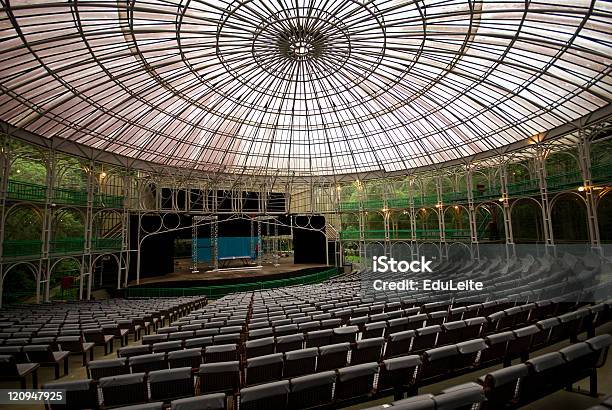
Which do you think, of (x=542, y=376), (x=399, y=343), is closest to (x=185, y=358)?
(x=399, y=343)

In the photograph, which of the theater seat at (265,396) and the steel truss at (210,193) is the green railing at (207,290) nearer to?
the steel truss at (210,193)

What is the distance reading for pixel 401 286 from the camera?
1978 centimetres

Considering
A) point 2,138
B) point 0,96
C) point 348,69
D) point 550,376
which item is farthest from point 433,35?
point 2,138

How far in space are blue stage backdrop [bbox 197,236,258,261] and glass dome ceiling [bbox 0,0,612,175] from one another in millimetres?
11494

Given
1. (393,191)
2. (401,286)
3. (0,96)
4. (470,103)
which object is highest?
(470,103)

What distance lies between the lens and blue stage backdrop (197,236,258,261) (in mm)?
40062

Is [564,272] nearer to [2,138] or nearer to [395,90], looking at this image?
[395,90]

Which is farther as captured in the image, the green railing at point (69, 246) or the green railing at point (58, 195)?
the green railing at point (69, 246)

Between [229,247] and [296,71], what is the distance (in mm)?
25004

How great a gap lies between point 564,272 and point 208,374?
19297mm

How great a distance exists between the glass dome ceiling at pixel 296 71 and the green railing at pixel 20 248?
8.30m

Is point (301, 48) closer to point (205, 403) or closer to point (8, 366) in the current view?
point (8, 366)

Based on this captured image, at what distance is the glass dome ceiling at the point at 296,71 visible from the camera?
16.0m

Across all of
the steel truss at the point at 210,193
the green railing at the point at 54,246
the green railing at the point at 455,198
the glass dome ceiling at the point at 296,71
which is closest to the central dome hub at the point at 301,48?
the glass dome ceiling at the point at 296,71
